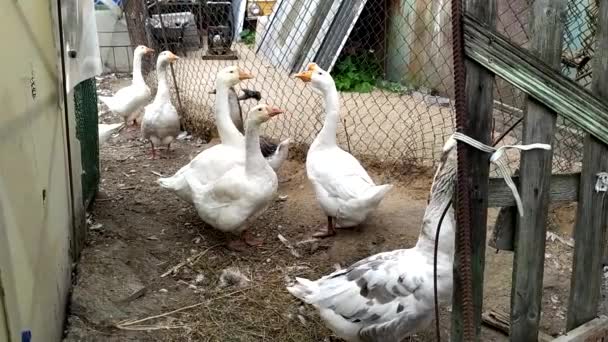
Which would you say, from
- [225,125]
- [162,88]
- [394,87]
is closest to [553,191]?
[225,125]

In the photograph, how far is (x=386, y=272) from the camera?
2.71 meters

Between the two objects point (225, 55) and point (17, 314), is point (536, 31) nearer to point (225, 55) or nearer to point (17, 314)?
point (17, 314)

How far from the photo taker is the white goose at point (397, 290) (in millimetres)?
2600

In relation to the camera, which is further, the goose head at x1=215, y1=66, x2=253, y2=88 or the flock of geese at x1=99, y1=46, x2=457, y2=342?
the goose head at x1=215, y1=66, x2=253, y2=88

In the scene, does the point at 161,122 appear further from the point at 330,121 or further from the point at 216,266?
the point at 216,266

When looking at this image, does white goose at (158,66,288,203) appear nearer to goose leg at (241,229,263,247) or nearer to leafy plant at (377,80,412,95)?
goose leg at (241,229,263,247)

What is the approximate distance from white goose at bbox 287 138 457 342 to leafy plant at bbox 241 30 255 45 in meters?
10.1

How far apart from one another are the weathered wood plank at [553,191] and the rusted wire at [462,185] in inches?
7.1

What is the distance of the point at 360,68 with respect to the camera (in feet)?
28.5

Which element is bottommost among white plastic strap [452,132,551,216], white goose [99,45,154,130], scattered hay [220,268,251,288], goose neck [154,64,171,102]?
scattered hay [220,268,251,288]

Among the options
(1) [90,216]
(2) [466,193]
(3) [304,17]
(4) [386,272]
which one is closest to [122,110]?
(1) [90,216]

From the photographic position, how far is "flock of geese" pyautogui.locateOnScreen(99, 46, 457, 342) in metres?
Answer: 2.63

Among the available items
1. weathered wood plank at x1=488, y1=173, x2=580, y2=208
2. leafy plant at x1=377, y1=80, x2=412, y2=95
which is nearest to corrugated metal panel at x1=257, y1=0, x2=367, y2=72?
leafy plant at x1=377, y1=80, x2=412, y2=95

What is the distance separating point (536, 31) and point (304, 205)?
124 inches
